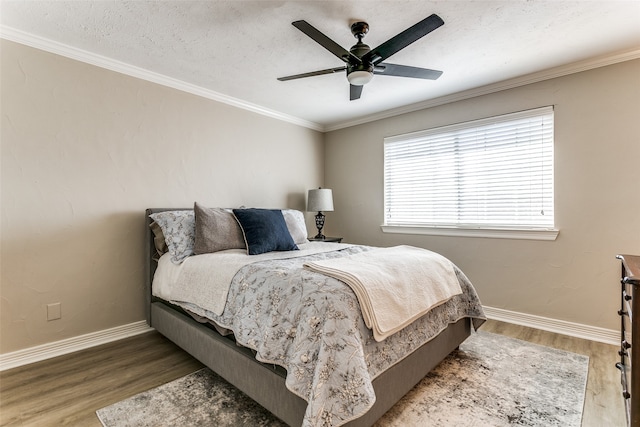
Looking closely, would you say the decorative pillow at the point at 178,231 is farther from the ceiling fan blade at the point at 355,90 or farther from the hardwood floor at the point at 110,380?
the ceiling fan blade at the point at 355,90

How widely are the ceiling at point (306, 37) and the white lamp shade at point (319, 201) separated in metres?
1.39

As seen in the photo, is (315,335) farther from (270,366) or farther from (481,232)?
(481,232)

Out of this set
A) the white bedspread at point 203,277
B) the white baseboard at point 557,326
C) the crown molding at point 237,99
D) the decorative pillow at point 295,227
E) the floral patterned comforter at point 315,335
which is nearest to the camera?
the floral patterned comforter at point 315,335

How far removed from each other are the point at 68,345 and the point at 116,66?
2.35 meters

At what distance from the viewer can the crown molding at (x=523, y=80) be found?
8.14 ft

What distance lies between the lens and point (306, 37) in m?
2.23

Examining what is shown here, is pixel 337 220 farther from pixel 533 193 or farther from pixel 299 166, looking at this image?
pixel 533 193

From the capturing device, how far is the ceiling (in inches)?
75.7

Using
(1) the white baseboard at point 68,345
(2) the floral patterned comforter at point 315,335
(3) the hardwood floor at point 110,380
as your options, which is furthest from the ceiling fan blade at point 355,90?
(1) the white baseboard at point 68,345

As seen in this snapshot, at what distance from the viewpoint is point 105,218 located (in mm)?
2562

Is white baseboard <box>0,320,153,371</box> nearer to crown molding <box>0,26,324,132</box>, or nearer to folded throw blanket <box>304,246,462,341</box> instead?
folded throw blanket <box>304,246,462,341</box>

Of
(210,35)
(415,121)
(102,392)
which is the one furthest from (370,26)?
(102,392)

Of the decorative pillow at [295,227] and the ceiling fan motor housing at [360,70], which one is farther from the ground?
the ceiling fan motor housing at [360,70]

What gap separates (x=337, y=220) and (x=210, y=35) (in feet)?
9.71
